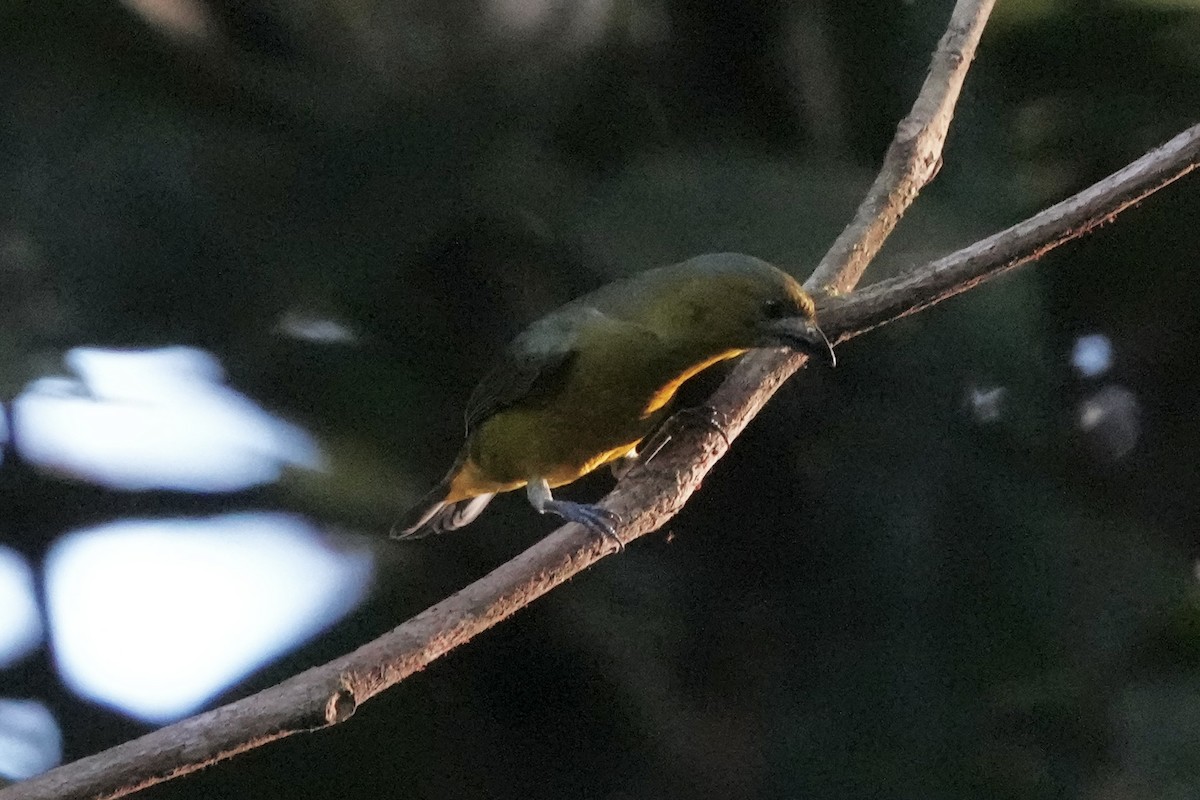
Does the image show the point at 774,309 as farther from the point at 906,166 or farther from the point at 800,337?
the point at 906,166

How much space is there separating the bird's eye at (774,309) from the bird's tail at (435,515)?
21.9 inches

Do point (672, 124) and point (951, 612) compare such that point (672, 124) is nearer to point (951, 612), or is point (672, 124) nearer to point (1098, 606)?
point (951, 612)

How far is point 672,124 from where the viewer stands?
66.4 inches

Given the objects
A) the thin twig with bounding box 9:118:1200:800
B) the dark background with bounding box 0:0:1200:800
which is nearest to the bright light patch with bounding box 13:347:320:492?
the dark background with bounding box 0:0:1200:800

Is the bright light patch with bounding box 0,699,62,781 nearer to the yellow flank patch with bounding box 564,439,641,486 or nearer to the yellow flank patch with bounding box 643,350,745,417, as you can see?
the yellow flank patch with bounding box 564,439,641,486

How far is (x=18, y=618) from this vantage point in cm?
145

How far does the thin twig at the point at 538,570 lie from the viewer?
784mm

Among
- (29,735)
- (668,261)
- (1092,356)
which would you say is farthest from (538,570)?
(1092,356)

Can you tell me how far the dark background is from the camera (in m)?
1.54

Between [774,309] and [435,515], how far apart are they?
2.13 feet

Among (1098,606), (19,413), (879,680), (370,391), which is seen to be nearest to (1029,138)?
(1098,606)

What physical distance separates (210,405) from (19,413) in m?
0.25

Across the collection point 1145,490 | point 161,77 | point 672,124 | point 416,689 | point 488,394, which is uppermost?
point 161,77

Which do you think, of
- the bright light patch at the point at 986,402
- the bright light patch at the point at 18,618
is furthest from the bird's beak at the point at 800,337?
the bright light patch at the point at 18,618
